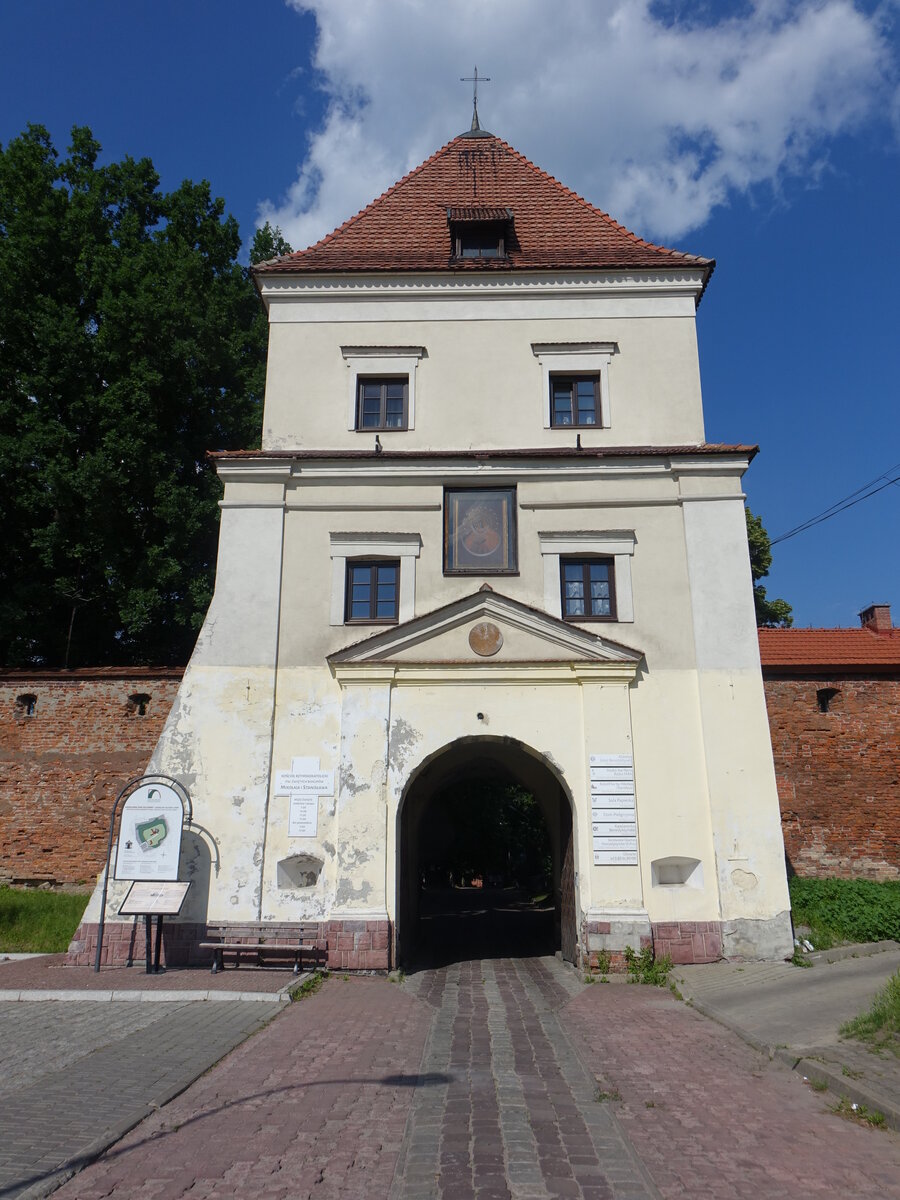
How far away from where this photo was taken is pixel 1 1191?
4.47 metres

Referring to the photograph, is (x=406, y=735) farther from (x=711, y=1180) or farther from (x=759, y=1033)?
(x=711, y=1180)

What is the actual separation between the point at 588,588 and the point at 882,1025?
24.8 feet

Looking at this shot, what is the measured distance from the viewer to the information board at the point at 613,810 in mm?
12414

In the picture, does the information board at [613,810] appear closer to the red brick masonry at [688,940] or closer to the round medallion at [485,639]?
the red brick masonry at [688,940]

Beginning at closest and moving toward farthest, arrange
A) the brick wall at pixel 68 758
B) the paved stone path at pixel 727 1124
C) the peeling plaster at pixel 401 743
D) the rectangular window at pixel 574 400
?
the paved stone path at pixel 727 1124, the peeling plaster at pixel 401 743, the rectangular window at pixel 574 400, the brick wall at pixel 68 758

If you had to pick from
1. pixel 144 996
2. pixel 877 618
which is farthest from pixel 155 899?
pixel 877 618

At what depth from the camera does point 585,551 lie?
13992 mm

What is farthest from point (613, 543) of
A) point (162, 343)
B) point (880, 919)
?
point (162, 343)

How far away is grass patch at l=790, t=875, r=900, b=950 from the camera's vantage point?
13016mm

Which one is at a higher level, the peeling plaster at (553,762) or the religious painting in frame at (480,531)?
the religious painting in frame at (480,531)

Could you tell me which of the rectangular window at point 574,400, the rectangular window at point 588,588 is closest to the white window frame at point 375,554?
the rectangular window at point 588,588

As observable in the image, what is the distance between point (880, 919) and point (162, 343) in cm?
1895

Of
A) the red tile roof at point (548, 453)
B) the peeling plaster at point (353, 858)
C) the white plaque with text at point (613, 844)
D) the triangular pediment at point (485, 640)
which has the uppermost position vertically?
the red tile roof at point (548, 453)

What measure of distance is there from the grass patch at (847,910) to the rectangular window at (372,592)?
25.7 feet
